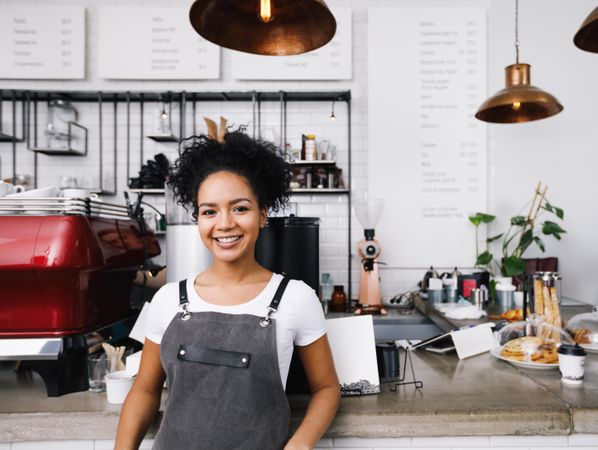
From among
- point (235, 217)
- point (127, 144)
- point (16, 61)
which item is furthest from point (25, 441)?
point (16, 61)

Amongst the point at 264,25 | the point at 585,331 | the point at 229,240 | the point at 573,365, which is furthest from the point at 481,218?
the point at 229,240

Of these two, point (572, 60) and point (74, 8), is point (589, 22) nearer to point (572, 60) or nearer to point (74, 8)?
point (572, 60)

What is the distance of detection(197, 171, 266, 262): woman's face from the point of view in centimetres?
113

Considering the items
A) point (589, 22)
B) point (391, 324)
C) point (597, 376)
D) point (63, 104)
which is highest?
point (63, 104)

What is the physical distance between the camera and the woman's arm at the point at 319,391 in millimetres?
1081

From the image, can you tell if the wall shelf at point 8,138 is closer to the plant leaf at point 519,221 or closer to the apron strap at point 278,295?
the apron strap at point 278,295

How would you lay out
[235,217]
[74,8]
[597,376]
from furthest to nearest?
[74,8], [597,376], [235,217]

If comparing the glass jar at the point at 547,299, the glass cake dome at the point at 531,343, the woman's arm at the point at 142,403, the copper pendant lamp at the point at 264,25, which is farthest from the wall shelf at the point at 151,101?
the woman's arm at the point at 142,403

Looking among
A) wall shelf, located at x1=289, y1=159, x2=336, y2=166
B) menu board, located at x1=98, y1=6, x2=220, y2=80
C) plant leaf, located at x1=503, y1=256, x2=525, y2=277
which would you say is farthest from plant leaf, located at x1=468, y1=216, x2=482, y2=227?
menu board, located at x1=98, y1=6, x2=220, y2=80

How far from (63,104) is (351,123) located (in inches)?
92.4

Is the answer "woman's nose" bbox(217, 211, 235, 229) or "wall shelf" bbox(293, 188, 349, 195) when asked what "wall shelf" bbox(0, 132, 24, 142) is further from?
"woman's nose" bbox(217, 211, 235, 229)

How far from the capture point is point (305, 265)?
5.00ft

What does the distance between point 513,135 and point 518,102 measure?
→ 5.14 feet

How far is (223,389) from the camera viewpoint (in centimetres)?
104
